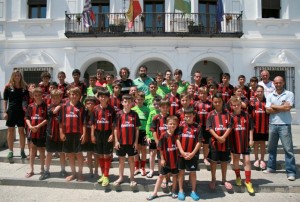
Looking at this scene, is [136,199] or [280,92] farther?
[280,92]

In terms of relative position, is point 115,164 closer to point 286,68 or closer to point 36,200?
point 36,200

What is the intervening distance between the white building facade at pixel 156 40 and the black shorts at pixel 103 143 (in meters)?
9.06

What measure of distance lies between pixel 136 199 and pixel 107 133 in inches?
53.7

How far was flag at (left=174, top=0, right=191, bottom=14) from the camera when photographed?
510 inches

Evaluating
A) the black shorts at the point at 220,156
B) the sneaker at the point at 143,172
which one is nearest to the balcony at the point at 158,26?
the sneaker at the point at 143,172

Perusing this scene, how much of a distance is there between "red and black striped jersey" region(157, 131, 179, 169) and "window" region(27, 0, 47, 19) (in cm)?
1290

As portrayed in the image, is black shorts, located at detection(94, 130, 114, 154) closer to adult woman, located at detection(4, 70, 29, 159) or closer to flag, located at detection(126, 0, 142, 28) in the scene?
adult woman, located at detection(4, 70, 29, 159)

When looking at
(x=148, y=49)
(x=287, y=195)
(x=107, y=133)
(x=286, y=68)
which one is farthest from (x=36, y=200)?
(x=286, y=68)

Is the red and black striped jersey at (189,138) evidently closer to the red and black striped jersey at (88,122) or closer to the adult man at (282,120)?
the red and black striped jersey at (88,122)

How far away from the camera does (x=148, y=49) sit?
46.2 ft

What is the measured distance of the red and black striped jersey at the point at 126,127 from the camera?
5188 mm

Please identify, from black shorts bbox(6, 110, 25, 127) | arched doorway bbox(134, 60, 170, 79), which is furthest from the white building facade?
black shorts bbox(6, 110, 25, 127)

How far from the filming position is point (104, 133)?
5.37 metres

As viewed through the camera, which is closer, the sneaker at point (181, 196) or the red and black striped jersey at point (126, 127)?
the sneaker at point (181, 196)
